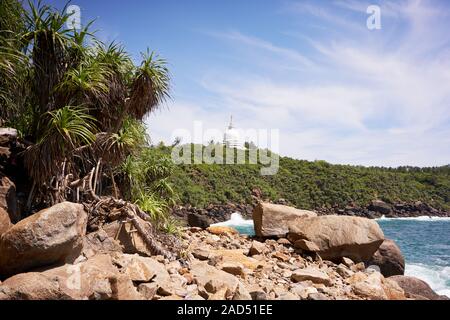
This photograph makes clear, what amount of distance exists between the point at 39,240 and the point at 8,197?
1.61 metres

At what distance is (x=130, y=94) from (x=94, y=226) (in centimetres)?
287

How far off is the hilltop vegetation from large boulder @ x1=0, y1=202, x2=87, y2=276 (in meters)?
31.0

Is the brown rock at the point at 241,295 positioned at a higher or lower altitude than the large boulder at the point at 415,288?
higher

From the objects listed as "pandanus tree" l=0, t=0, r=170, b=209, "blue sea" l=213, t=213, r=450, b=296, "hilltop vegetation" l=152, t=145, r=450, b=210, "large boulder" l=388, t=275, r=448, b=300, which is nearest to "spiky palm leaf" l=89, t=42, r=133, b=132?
"pandanus tree" l=0, t=0, r=170, b=209

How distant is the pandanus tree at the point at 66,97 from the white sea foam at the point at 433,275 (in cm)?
1179

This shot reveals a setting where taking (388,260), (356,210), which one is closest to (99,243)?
(388,260)

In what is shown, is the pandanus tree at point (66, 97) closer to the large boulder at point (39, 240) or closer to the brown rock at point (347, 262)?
the large boulder at point (39, 240)

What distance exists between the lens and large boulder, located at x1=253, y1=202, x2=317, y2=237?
9289 millimetres

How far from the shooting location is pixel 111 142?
6.43 meters

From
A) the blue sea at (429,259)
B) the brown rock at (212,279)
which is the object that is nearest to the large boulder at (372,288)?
the brown rock at (212,279)

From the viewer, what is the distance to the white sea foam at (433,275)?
467 inches

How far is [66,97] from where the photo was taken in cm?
596

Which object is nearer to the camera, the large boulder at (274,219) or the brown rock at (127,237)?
the brown rock at (127,237)

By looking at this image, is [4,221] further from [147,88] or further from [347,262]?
[347,262]
